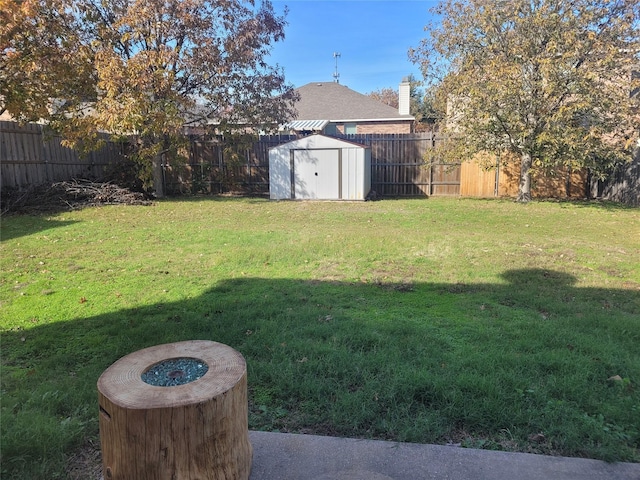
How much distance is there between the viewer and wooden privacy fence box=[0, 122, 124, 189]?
38.9 ft

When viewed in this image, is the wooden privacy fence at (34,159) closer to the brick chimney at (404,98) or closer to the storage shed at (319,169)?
the storage shed at (319,169)

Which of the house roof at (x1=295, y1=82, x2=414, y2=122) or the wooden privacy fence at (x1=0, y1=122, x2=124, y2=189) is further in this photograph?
the house roof at (x1=295, y1=82, x2=414, y2=122)

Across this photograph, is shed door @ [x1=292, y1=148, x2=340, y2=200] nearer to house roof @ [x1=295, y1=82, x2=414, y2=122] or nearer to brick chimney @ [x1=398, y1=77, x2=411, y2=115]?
house roof @ [x1=295, y1=82, x2=414, y2=122]

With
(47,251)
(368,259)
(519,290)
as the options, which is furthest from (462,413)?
(47,251)

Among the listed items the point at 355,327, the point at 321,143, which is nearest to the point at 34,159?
the point at 321,143

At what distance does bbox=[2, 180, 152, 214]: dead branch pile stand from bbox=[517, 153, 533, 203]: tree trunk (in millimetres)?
11882

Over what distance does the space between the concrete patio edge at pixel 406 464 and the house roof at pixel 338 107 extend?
24347 millimetres

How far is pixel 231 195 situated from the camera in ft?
56.1

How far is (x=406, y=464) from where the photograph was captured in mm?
2309

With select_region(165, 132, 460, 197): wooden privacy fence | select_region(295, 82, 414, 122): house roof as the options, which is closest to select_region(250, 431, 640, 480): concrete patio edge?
select_region(165, 132, 460, 197): wooden privacy fence

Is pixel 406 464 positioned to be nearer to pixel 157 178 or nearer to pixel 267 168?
pixel 157 178

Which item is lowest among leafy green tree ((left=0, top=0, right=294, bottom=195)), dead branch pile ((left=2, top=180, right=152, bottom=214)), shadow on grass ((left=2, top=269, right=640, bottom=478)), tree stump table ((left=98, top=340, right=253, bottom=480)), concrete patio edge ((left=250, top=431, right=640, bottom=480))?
concrete patio edge ((left=250, top=431, right=640, bottom=480))

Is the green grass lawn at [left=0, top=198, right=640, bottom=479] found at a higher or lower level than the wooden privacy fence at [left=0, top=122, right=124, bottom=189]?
lower

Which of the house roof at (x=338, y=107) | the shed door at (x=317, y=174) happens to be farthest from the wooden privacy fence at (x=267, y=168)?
the house roof at (x=338, y=107)
